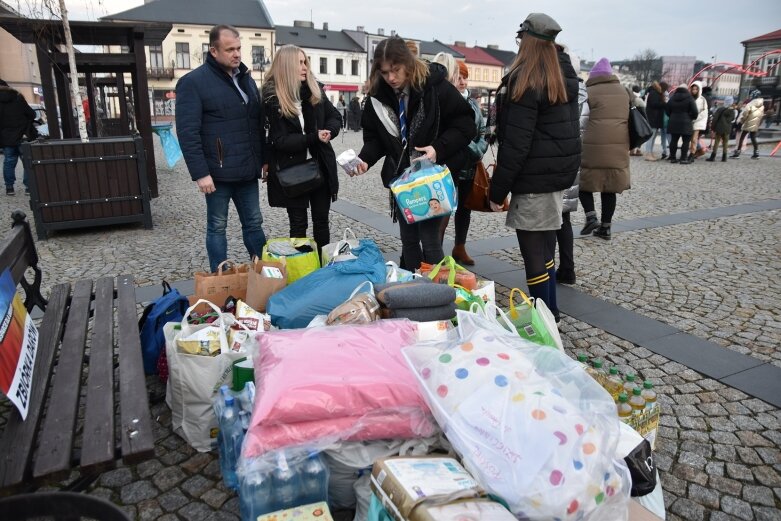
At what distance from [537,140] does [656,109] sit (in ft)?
40.4

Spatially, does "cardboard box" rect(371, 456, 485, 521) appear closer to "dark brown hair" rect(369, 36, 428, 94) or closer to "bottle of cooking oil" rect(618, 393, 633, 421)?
"bottle of cooking oil" rect(618, 393, 633, 421)

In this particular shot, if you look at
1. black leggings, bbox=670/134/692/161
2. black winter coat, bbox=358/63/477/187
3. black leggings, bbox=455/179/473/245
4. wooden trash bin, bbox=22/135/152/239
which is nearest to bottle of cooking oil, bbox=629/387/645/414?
black winter coat, bbox=358/63/477/187

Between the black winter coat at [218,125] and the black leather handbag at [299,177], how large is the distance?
241 mm

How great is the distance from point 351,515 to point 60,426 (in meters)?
1.09

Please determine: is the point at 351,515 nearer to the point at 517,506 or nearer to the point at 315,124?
the point at 517,506

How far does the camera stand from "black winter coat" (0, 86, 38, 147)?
889 cm

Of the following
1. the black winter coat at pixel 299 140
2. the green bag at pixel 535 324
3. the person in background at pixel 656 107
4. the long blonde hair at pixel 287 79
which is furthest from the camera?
the person in background at pixel 656 107

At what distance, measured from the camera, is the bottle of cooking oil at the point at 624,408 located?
2507 millimetres

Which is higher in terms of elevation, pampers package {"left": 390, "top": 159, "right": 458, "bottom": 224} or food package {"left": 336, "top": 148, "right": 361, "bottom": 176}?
food package {"left": 336, "top": 148, "right": 361, "bottom": 176}

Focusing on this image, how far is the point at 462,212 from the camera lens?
5.32 m

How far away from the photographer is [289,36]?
2454 inches

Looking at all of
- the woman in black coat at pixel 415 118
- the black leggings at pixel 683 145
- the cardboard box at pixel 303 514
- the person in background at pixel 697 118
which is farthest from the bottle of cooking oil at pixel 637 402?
the black leggings at pixel 683 145

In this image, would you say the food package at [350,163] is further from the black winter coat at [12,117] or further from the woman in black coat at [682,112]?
the woman in black coat at [682,112]

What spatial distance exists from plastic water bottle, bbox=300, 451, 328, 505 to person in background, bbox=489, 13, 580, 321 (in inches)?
83.2
